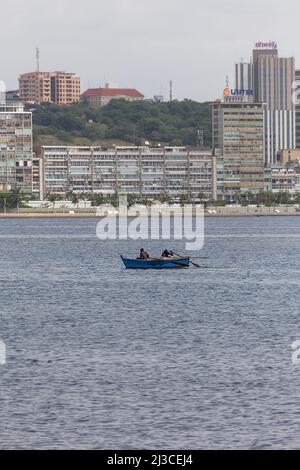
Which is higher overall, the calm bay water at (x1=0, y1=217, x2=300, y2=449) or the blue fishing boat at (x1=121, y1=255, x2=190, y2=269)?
the calm bay water at (x1=0, y1=217, x2=300, y2=449)

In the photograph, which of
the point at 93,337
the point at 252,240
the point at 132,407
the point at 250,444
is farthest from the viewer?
the point at 252,240

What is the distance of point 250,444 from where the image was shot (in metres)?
38.1

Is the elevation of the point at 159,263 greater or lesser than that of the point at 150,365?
lesser

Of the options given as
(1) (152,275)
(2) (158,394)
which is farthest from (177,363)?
(1) (152,275)

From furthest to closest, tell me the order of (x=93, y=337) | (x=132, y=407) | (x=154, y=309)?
1. (x=154, y=309)
2. (x=93, y=337)
3. (x=132, y=407)

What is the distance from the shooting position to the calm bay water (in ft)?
130

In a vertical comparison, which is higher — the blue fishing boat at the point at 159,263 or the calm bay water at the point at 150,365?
the calm bay water at the point at 150,365

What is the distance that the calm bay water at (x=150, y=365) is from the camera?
39.8 meters

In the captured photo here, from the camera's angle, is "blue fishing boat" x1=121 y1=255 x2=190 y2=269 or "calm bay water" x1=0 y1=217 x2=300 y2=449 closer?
"calm bay water" x1=0 y1=217 x2=300 y2=449

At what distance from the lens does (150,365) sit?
166ft

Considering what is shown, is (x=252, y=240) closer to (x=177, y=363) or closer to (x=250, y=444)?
(x=177, y=363)

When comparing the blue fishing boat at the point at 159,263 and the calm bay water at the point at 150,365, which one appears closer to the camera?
the calm bay water at the point at 150,365

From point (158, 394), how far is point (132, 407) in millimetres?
2105

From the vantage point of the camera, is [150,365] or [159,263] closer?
[150,365]
